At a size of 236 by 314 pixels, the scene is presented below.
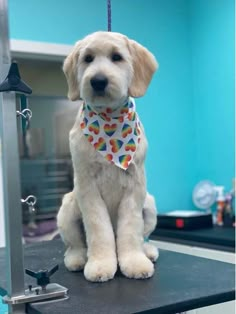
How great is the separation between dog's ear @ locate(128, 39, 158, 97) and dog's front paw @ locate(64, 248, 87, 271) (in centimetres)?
42

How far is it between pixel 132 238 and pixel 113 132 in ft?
0.83

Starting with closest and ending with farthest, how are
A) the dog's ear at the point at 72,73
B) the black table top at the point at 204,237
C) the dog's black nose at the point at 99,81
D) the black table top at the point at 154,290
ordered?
the black table top at the point at 154,290 → the dog's black nose at the point at 99,81 → the dog's ear at the point at 72,73 → the black table top at the point at 204,237

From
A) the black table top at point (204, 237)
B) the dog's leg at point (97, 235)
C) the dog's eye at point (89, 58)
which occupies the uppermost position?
the dog's eye at point (89, 58)

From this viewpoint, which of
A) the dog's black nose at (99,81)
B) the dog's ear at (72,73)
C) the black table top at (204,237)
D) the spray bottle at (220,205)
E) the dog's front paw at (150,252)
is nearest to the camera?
the dog's black nose at (99,81)

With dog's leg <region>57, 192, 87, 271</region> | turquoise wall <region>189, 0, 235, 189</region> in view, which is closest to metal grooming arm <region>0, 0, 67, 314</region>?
dog's leg <region>57, 192, 87, 271</region>

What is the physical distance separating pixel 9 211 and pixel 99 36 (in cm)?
43

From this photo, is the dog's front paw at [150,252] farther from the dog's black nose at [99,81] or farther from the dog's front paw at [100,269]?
the dog's black nose at [99,81]

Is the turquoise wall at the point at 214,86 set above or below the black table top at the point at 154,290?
above

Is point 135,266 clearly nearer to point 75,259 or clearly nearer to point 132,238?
point 132,238

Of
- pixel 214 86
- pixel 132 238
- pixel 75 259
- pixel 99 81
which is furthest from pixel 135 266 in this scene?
pixel 214 86

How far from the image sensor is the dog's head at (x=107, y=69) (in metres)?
1.05

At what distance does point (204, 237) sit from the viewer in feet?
7.45

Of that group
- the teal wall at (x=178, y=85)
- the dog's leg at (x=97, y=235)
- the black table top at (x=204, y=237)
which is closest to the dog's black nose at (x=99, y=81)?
the dog's leg at (x=97, y=235)

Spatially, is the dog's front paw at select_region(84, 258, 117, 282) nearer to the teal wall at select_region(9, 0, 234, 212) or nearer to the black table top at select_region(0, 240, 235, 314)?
the black table top at select_region(0, 240, 235, 314)
